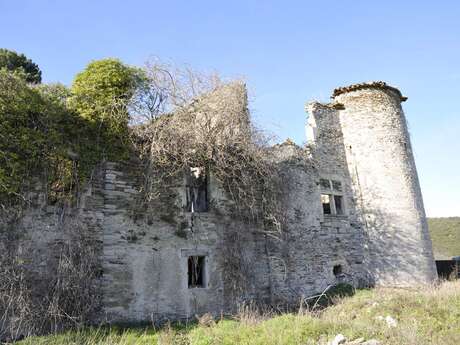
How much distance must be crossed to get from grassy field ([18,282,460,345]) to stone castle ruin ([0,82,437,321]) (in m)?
1.21

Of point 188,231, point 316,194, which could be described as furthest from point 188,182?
point 316,194

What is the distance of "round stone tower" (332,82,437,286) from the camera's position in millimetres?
12789

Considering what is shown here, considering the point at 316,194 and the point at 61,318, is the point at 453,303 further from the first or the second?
the point at 61,318

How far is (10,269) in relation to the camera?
7.13 meters

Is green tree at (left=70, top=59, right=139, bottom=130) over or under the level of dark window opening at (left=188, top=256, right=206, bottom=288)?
over

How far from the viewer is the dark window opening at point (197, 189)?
10254mm

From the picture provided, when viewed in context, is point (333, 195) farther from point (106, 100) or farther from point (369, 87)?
point (106, 100)

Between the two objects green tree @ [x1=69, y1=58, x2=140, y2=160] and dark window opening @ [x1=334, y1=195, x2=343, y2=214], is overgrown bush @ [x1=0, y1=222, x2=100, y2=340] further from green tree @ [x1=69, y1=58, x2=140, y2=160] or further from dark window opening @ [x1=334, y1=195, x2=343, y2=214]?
dark window opening @ [x1=334, y1=195, x2=343, y2=214]

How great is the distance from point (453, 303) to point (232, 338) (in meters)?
6.04

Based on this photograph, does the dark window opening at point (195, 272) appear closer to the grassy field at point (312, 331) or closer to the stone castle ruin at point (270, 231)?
the stone castle ruin at point (270, 231)

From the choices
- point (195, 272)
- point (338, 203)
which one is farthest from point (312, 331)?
point (338, 203)

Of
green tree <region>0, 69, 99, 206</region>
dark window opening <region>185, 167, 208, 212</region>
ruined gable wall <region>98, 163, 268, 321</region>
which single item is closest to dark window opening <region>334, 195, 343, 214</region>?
ruined gable wall <region>98, 163, 268, 321</region>

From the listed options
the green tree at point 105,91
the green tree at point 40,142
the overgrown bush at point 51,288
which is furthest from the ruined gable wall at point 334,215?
the green tree at point 40,142

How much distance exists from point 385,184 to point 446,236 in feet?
88.1
